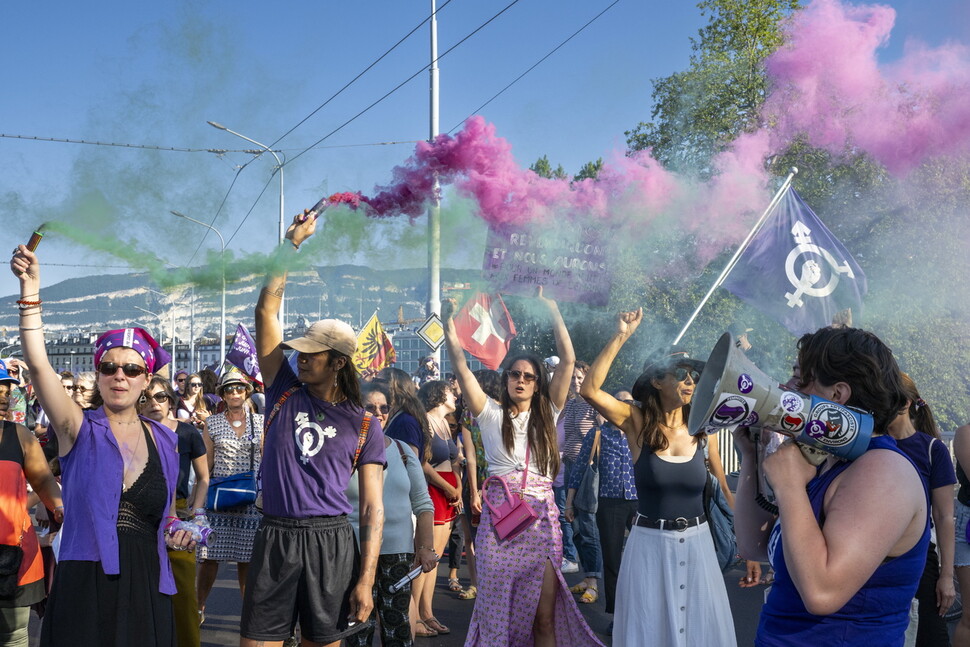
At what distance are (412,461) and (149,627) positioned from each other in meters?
2.40

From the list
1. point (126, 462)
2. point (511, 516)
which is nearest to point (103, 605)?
point (126, 462)

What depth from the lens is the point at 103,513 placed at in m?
3.52

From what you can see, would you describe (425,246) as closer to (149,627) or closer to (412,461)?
(412,461)

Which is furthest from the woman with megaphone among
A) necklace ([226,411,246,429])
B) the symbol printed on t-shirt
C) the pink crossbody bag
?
necklace ([226,411,246,429])

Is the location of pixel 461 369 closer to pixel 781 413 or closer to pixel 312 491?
pixel 312 491

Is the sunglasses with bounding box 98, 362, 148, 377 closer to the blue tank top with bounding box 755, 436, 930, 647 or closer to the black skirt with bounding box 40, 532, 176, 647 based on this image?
the black skirt with bounding box 40, 532, 176, 647

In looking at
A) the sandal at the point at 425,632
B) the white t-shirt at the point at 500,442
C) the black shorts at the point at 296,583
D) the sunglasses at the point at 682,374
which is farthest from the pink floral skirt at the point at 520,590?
the sandal at the point at 425,632

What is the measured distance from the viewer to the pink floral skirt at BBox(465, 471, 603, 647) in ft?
16.5

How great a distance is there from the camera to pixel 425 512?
18.0 feet

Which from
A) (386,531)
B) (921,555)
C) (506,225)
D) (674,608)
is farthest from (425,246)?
(921,555)

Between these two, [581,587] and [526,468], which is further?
[581,587]

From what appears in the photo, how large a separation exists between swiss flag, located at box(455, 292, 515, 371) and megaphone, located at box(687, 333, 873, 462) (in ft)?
28.0

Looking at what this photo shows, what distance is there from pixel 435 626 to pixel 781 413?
5.14 m

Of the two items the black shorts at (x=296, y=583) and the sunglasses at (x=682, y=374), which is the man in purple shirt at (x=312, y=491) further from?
the sunglasses at (x=682, y=374)
